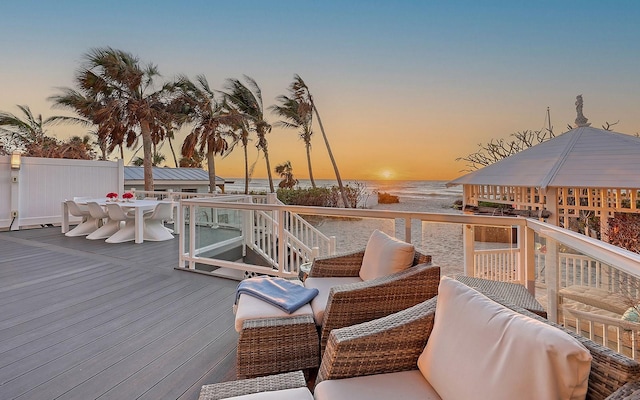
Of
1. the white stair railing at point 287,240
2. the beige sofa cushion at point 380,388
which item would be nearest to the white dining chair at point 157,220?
the white stair railing at point 287,240

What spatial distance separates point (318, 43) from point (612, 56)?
306 inches

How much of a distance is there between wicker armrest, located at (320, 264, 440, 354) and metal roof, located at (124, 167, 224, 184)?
14.2m

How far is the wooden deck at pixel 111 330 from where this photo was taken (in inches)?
75.9

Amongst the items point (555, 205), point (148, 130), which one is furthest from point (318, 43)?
point (555, 205)

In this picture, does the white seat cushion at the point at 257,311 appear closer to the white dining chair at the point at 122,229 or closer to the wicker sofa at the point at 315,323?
the wicker sofa at the point at 315,323

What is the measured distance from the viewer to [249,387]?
1.30 m

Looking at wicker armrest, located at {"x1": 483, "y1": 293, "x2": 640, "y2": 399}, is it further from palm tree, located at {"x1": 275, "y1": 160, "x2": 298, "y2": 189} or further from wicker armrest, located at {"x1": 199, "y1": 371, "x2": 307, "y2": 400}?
palm tree, located at {"x1": 275, "y1": 160, "x2": 298, "y2": 189}

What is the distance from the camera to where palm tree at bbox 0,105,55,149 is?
46.3 ft

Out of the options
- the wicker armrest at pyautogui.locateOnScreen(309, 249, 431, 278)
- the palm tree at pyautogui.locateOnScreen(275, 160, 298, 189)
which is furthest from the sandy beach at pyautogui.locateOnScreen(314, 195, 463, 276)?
the palm tree at pyautogui.locateOnScreen(275, 160, 298, 189)

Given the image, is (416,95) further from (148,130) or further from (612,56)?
(148,130)

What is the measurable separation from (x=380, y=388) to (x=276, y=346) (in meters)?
0.84

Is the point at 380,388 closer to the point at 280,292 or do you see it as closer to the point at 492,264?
the point at 280,292

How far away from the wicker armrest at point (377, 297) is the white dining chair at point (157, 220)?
17.6 feet

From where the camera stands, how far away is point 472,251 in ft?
11.2
